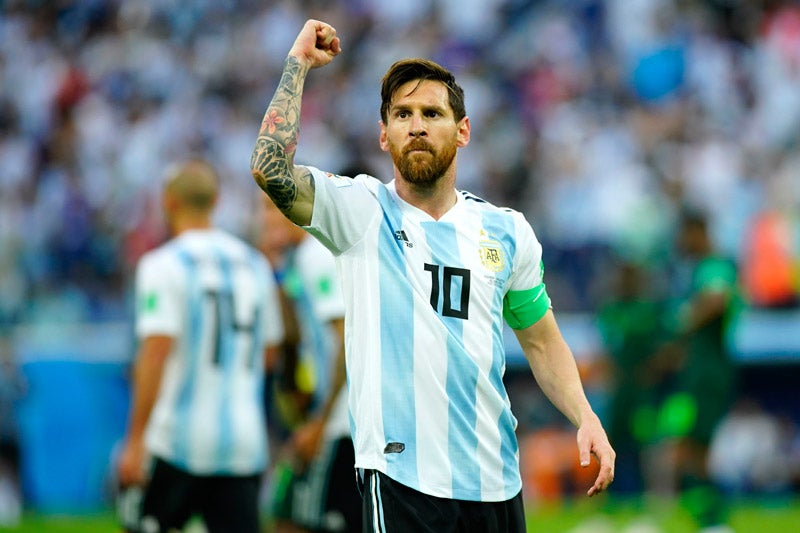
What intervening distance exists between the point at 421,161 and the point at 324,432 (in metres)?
2.62

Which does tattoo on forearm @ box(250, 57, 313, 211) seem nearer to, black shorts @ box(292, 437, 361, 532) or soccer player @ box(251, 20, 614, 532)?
soccer player @ box(251, 20, 614, 532)

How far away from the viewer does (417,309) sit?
15.2 feet

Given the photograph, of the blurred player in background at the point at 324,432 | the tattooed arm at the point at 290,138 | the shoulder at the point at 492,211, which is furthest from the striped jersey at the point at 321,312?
the tattooed arm at the point at 290,138

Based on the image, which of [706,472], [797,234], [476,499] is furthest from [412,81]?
[797,234]

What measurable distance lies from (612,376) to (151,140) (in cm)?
876

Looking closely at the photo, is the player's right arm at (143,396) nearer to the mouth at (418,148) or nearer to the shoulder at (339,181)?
the shoulder at (339,181)

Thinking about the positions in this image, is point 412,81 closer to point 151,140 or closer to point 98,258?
point 98,258

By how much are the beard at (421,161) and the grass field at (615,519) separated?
726 cm

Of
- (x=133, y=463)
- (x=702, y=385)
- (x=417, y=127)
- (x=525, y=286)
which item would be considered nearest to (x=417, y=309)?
(x=525, y=286)

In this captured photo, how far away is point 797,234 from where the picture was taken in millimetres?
13961

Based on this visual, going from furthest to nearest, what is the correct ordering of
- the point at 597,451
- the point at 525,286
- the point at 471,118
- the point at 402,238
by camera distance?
the point at 471,118
the point at 525,286
the point at 402,238
the point at 597,451

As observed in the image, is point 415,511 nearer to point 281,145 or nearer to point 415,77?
point 281,145

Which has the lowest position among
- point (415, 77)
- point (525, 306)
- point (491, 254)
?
point (525, 306)

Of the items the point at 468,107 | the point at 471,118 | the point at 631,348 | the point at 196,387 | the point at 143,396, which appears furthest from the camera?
the point at 468,107
